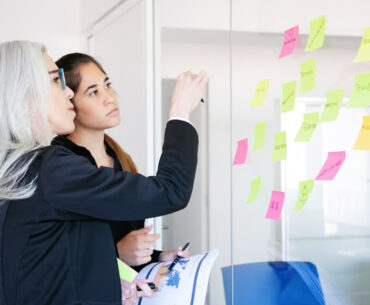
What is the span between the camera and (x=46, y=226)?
3.81 feet

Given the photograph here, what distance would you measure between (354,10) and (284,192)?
530 millimetres

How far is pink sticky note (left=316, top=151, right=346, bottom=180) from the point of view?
1.37m

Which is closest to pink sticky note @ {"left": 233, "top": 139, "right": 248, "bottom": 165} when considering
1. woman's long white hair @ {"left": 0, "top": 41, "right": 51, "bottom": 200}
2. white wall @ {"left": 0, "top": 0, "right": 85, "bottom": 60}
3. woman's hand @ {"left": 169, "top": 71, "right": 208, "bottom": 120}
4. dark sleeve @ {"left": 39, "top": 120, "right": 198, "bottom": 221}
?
woman's hand @ {"left": 169, "top": 71, "right": 208, "bottom": 120}

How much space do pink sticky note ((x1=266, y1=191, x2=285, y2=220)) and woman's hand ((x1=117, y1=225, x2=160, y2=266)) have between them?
349mm

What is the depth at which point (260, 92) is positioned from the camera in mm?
1673

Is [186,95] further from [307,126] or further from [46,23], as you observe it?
[46,23]

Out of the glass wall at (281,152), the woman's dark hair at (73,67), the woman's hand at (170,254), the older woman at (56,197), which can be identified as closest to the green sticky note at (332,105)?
the glass wall at (281,152)

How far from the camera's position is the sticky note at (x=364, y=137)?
4.14 ft

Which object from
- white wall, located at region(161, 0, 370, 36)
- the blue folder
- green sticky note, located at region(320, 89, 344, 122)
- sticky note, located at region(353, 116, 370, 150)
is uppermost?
white wall, located at region(161, 0, 370, 36)

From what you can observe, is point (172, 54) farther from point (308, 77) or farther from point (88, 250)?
point (88, 250)

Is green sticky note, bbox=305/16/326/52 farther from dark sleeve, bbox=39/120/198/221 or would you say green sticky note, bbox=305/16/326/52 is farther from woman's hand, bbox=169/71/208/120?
dark sleeve, bbox=39/120/198/221

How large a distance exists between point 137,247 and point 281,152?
482 mm

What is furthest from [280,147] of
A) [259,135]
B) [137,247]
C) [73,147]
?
[73,147]

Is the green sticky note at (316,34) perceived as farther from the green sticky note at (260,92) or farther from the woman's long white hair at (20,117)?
the woman's long white hair at (20,117)
